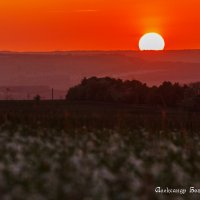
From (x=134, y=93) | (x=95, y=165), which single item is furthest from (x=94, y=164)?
(x=134, y=93)

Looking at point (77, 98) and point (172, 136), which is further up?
point (77, 98)

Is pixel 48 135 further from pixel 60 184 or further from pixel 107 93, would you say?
pixel 107 93

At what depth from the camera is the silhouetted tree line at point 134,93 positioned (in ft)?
197

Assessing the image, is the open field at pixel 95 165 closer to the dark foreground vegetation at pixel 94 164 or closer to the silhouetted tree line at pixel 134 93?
the dark foreground vegetation at pixel 94 164

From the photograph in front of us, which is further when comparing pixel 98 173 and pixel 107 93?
pixel 107 93

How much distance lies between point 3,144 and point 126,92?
1685 inches

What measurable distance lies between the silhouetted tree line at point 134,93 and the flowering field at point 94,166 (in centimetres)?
3597

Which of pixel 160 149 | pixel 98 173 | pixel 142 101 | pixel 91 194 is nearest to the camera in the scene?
pixel 91 194

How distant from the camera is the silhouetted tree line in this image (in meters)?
60.1

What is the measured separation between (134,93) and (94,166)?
46370mm

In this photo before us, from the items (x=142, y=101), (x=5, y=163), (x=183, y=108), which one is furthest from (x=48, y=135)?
(x=142, y=101)

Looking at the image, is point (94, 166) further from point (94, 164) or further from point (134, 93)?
point (134, 93)

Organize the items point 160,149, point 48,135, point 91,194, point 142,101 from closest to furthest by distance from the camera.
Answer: point 91,194, point 160,149, point 48,135, point 142,101

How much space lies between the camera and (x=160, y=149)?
1938cm
